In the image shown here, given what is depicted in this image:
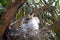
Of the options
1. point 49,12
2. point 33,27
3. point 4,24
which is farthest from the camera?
point 49,12

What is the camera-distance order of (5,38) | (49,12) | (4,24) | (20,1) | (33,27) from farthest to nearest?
(49,12) < (33,27) < (5,38) < (4,24) < (20,1)

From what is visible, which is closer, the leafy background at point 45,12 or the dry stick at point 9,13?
the dry stick at point 9,13

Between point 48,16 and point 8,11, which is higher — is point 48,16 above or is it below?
below

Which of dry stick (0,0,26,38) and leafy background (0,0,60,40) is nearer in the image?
dry stick (0,0,26,38)

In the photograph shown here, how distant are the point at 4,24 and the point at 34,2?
465 mm

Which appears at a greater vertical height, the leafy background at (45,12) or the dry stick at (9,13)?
the dry stick at (9,13)

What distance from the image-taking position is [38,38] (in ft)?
5.13

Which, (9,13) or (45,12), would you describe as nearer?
(9,13)

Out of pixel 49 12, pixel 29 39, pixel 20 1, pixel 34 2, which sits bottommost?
pixel 29 39

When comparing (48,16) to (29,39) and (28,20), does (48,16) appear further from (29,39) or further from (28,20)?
(29,39)

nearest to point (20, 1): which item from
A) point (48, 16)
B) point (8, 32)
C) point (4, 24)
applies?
point (4, 24)

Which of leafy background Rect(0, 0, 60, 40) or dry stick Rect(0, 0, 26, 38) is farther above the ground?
dry stick Rect(0, 0, 26, 38)

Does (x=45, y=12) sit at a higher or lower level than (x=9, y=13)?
lower

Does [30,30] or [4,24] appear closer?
[4,24]
